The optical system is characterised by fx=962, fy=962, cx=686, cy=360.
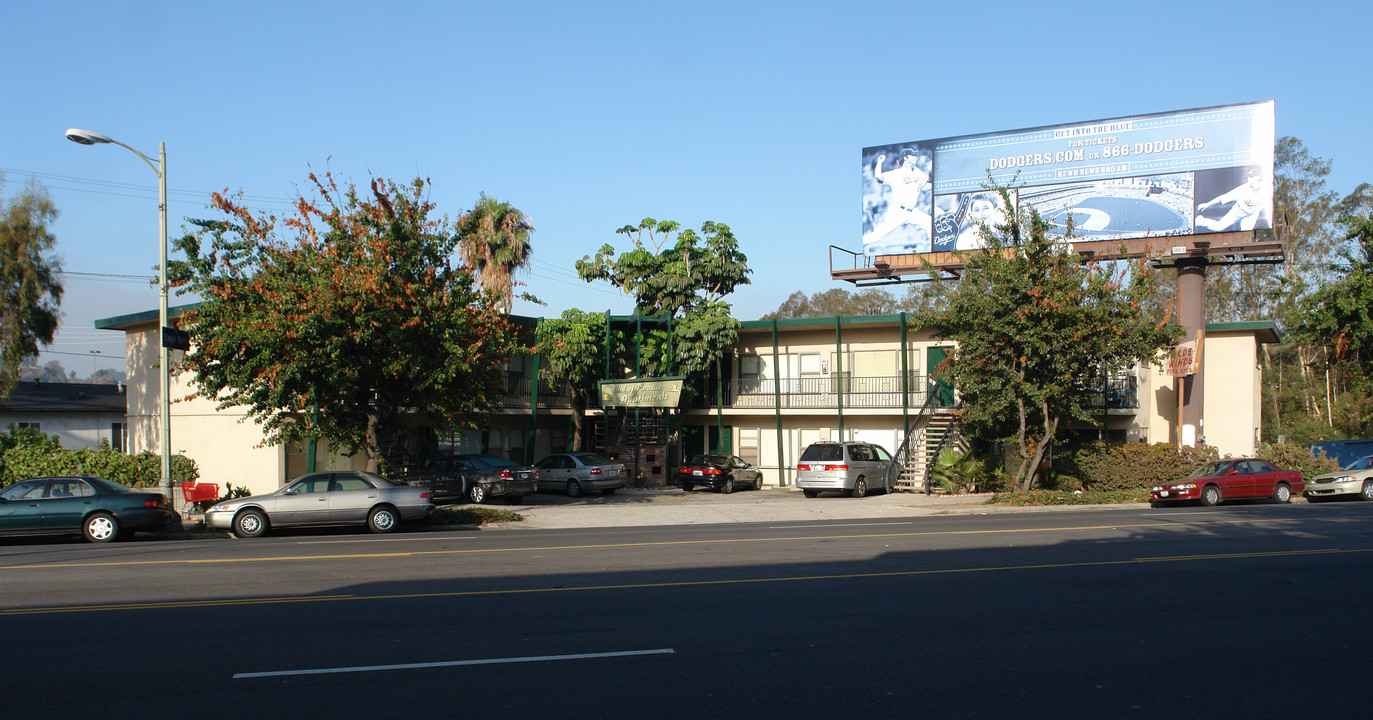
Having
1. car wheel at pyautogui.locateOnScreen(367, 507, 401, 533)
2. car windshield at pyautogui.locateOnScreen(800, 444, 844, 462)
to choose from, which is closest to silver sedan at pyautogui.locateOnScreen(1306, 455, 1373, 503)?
car windshield at pyautogui.locateOnScreen(800, 444, 844, 462)

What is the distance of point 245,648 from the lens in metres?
8.48

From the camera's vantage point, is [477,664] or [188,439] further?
[188,439]

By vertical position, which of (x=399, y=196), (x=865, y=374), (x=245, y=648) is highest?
(x=399, y=196)

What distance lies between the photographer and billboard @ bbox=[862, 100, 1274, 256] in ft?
107

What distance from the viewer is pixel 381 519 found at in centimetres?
2014

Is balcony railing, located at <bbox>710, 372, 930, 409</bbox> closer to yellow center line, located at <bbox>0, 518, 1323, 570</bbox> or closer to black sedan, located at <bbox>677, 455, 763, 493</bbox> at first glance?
black sedan, located at <bbox>677, 455, 763, 493</bbox>

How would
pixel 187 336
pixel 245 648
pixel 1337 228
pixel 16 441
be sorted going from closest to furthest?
pixel 245 648
pixel 187 336
pixel 16 441
pixel 1337 228

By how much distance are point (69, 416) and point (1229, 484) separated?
138 ft

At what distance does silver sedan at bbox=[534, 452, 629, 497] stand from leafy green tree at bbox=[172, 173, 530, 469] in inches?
344

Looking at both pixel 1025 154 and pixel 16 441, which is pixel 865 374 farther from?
pixel 16 441

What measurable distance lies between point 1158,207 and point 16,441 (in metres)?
37.3

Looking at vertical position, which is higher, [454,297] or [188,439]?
[454,297]

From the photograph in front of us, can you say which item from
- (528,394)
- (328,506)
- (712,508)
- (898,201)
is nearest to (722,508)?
(712,508)

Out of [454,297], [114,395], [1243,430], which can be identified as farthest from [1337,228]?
[114,395]
